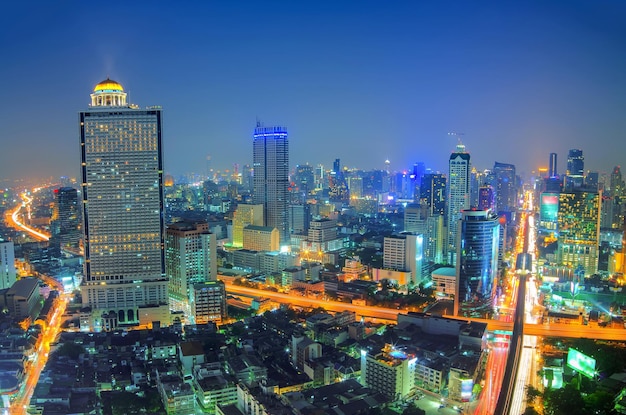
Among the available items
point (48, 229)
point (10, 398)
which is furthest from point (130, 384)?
point (48, 229)

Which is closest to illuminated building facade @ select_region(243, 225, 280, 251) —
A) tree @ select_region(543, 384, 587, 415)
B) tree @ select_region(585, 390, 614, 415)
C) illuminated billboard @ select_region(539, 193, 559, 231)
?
tree @ select_region(543, 384, 587, 415)

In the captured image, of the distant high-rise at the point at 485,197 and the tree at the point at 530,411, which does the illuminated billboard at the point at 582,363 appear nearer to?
the tree at the point at 530,411

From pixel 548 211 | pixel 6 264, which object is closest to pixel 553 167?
pixel 548 211

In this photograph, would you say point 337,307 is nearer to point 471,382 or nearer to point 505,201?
point 471,382

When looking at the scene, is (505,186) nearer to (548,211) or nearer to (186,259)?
(548,211)

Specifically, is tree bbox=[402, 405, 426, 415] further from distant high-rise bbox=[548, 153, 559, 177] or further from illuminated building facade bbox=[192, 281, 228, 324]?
distant high-rise bbox=[548, 153, 559, 177]
